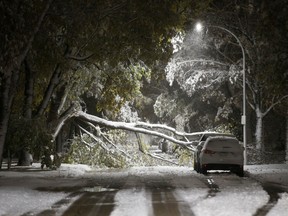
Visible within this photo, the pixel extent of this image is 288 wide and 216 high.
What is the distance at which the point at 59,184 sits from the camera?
1841cm

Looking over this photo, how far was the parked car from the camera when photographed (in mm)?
22847

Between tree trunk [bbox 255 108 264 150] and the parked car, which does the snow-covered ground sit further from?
tree trunk [bbox 255 108 264 150]

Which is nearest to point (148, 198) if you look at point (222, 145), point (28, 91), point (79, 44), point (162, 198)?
point (162, 198)

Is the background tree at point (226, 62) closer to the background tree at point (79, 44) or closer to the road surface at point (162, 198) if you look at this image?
the background tree at point (79, 44)

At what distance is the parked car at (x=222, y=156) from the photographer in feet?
75.0

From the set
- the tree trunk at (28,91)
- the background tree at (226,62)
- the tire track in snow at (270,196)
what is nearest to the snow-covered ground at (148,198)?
the tire track in snow at (270,196)

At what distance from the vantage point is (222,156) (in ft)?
75.5

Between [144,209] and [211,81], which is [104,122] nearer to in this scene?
[211,81]

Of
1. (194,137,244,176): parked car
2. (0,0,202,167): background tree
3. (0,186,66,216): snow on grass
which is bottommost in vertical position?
(0,186,66,216): snow on grass

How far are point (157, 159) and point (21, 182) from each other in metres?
16.3

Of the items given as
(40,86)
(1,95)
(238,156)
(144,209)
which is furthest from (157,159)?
(144,209)

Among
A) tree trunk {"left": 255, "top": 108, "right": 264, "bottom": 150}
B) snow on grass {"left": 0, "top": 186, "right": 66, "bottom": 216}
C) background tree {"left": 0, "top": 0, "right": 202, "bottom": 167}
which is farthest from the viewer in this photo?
tree trunk {"left": 255, "top": 108, "right": 264, "bottom": 150}

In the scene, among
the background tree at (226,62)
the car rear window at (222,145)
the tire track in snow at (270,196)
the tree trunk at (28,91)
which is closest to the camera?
the tire track in snow at (270,196)

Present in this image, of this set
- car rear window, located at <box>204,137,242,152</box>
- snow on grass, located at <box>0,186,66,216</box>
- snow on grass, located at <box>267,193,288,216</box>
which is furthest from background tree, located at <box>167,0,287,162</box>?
snow on grass, located at <box>0,186,66,216</box>
